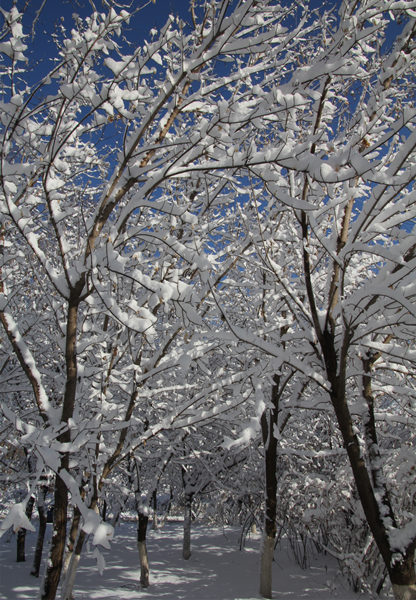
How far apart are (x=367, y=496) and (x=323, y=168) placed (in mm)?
2189

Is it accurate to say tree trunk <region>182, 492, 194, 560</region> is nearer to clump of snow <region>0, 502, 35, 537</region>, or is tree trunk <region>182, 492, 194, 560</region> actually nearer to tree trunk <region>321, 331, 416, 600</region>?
tree trunk <region>321, 331, 416, 600</region>

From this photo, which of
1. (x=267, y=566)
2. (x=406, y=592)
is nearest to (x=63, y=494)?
(x=406, y=592)

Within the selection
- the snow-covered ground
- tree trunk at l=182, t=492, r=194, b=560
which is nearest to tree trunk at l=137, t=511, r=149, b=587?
the snow-covered ground

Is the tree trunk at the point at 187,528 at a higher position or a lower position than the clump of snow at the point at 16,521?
lower

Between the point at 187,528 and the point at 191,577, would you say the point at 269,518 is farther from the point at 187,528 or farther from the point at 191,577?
the point at 187,528

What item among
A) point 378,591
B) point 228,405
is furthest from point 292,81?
point 378,591

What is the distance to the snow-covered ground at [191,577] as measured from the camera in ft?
23.0

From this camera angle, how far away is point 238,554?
465 inches

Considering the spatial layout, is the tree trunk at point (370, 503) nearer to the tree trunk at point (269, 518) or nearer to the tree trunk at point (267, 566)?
the tree trunk at point (269, 518)

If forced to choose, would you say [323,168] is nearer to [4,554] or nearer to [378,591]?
[378,591]

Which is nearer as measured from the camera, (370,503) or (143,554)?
(370,503)

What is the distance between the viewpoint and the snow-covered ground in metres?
7.00

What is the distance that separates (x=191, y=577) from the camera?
8773 millimetres

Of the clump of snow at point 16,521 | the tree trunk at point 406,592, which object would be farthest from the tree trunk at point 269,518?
the clump of snow at point 16,521
